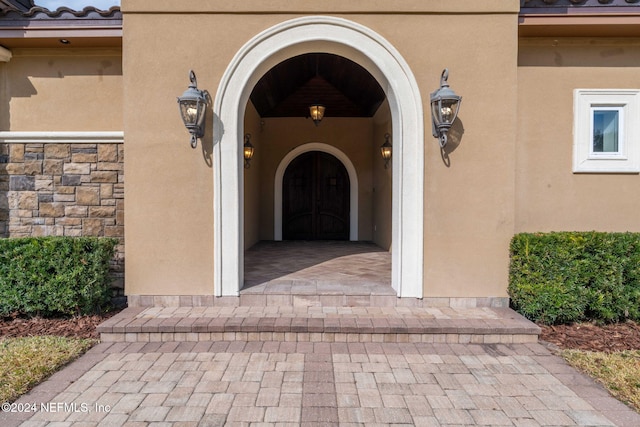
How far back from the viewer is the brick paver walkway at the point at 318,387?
8.25 ft

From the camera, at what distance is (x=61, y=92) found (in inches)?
195

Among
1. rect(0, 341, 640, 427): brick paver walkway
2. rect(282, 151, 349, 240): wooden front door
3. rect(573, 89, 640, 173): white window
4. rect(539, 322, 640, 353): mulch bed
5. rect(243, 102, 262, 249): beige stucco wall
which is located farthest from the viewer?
rect(282, 151, 349, 240): wooden front door

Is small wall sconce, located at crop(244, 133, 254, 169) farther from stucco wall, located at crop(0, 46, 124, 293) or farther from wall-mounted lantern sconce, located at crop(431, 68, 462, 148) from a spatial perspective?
wall-mounted lantern sconce, located at crop(431, 68, 462, 148)

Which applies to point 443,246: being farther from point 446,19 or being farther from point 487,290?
point 446,19

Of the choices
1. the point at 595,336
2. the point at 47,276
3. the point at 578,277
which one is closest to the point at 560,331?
the point at 595,336

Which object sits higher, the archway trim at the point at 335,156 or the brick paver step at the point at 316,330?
the archway trim at the point at 335,156

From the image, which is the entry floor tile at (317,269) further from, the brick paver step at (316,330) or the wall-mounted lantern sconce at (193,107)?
the wall-mounted lantern sconce at (193,107)

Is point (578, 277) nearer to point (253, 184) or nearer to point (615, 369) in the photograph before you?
point (615, 369)

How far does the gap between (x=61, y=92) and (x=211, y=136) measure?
2.60 metres

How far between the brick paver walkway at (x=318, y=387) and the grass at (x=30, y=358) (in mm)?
122

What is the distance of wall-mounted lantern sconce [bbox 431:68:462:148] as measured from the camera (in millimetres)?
3984

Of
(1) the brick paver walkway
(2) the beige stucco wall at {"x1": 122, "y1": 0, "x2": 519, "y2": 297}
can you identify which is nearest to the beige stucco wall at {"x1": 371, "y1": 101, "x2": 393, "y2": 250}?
(2) the beige stucco wall at {"x1": 122, "y1": 0, "x2": 519, "y2": 297}

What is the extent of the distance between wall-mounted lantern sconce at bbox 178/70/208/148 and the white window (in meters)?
4.92

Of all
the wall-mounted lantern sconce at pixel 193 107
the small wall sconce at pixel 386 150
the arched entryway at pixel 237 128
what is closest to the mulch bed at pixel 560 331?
the arched entryway at pixel 237 128
